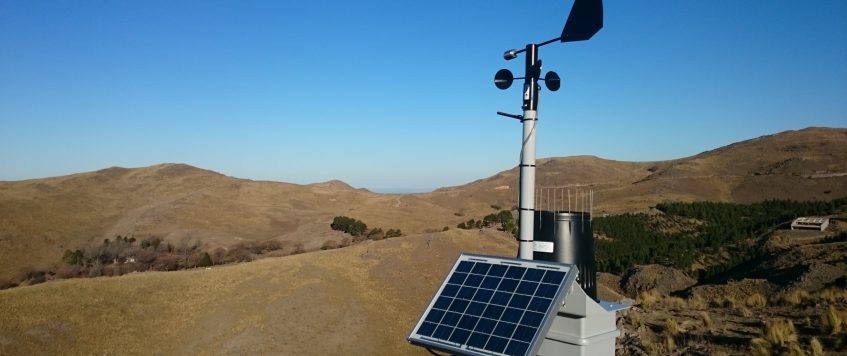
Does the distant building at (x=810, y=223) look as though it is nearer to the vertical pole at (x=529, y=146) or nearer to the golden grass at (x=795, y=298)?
the golden grass at (x=795, y=298)

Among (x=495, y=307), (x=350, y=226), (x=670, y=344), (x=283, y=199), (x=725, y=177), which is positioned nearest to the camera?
(x=495, y=307)

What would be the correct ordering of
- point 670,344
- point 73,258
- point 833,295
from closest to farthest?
point 670,344 < point 833,295 < point 73,258

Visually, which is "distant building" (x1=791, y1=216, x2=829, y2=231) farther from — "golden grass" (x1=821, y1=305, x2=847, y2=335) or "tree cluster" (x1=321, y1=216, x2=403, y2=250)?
"tree cluster" (x1=321, y1=216, x2=403, y2=250)

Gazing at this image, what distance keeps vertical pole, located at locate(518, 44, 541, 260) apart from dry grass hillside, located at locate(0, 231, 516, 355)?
11003 millimetres

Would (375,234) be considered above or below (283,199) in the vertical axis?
below

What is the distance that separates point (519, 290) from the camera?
25.9ft

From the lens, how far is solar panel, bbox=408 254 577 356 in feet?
23.6

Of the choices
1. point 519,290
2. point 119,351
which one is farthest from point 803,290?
point 119,351

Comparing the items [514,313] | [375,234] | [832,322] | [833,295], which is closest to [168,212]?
[375,234]

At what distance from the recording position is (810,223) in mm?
31359

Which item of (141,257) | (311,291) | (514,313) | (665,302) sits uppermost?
(514,313)

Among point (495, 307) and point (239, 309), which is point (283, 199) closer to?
point (239, 309)

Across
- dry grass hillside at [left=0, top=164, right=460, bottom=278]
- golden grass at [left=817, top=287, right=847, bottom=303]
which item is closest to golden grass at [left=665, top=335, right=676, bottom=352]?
golden grass at [left=817, top=287, right=847, bottom=303]

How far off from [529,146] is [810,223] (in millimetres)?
28825
